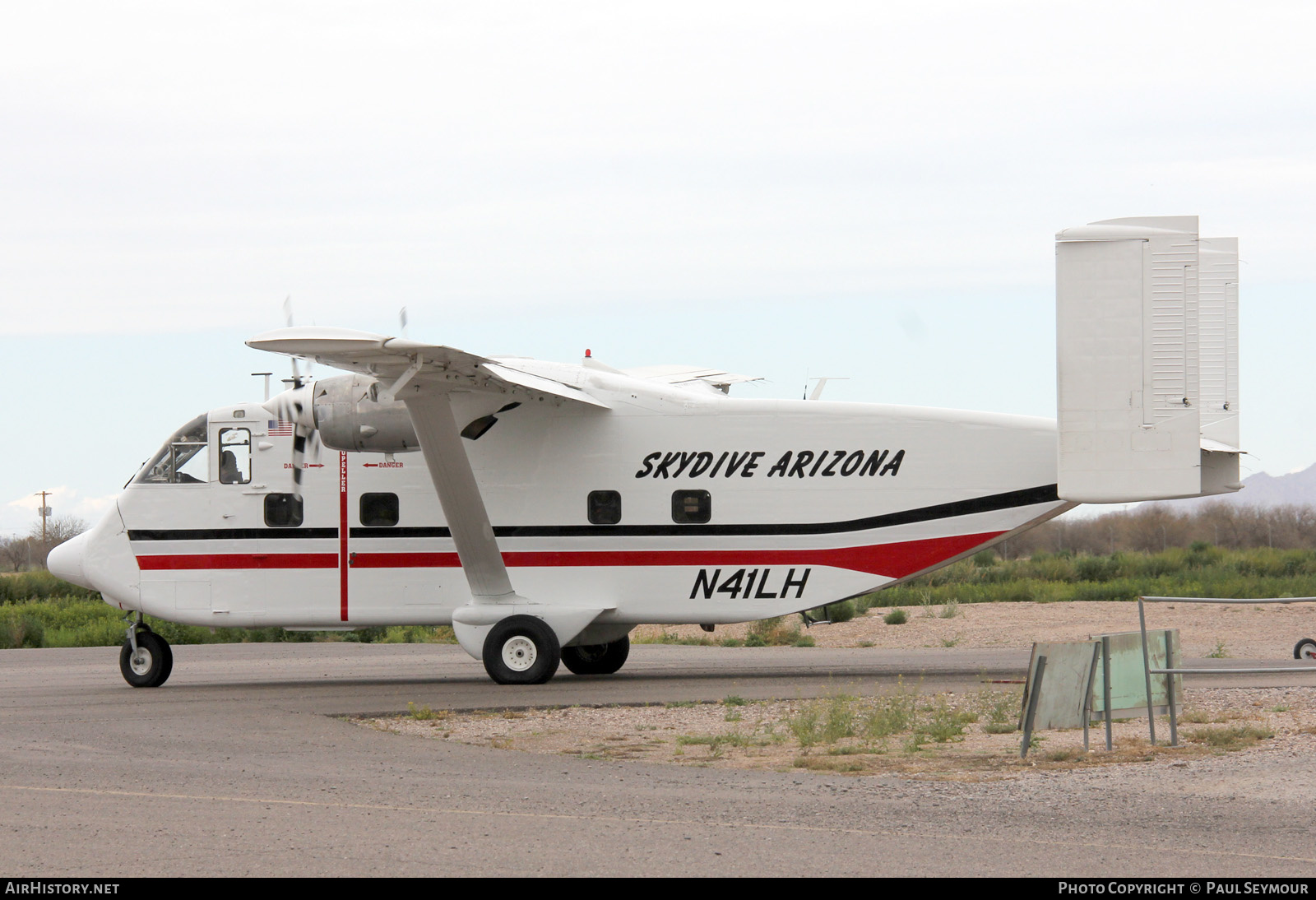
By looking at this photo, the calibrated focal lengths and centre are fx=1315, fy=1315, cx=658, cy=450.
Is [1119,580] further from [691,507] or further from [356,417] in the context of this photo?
[356,417]

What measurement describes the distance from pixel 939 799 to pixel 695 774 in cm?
209

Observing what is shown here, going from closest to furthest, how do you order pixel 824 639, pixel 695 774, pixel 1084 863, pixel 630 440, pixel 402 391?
pixel 1084 863 → pixel 695 774 → pixel 402 391 → pixel 630 440 → pixel 824 639

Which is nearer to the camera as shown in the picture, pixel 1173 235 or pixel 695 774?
pixel 695 774

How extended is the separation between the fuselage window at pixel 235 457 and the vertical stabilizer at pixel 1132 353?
33.6 feet

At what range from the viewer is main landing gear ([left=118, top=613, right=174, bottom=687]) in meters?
17.4

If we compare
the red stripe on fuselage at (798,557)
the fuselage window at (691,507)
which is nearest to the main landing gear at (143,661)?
the red stripe on fuselage at (798,557)

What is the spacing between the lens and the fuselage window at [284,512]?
56.2 ft

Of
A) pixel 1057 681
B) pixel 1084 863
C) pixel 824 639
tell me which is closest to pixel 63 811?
pixel 1084 863

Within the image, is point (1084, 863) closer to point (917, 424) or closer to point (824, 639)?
point (917, 424)

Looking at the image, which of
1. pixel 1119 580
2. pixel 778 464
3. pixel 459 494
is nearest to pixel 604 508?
pixel 459 494

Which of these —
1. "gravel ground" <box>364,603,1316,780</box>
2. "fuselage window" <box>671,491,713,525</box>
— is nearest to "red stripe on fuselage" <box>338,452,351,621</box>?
"gravel ground" <box>364,603,1316,780</box>

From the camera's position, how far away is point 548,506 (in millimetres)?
16750

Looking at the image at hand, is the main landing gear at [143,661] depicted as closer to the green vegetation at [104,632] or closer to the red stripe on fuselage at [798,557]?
the red stripe on fuselage at [798,557]

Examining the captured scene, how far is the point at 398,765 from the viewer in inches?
421
